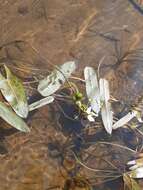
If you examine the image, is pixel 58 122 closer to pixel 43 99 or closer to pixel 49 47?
pixel 43 99

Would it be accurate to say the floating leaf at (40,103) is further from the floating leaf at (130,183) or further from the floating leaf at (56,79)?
the floating leaf at (130,183)

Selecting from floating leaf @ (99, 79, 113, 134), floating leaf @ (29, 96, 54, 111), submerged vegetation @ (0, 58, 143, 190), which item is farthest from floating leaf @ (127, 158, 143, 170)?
floating leaf @ (29, 96, 54, 111)

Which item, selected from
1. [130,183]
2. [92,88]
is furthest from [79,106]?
[130,183]

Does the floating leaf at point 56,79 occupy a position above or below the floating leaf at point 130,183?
above

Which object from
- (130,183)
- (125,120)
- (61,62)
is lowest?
(130,183)

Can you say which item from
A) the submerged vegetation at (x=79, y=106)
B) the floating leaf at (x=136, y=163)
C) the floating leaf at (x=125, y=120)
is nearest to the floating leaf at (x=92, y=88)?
the submerged vegetation at (x=79, y=106)

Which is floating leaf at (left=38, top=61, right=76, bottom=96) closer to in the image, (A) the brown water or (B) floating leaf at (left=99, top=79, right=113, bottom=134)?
(A) the brown water

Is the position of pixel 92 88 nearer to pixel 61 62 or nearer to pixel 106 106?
pixel 106 106
